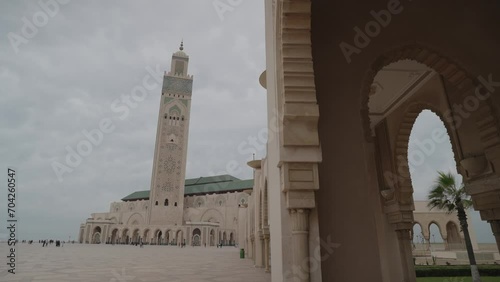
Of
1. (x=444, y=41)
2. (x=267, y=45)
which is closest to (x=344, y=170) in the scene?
(x=267, y=45)

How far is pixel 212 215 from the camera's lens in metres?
45.0

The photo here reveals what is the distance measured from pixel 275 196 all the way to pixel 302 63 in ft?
4.69

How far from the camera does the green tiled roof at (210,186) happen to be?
155 ft

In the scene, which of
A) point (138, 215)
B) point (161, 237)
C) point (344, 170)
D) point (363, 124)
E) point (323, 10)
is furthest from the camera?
point (138, 215)

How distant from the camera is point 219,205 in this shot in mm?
45562

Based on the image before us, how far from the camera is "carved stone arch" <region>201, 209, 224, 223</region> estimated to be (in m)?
44.3

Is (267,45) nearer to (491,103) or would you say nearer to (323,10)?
(323,10)

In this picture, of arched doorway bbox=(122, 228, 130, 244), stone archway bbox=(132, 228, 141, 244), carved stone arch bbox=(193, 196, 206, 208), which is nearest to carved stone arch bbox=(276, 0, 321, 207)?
stone archway bbox=(132, 228, 141, 244)

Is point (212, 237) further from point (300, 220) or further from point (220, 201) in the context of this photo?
point (300, 220)

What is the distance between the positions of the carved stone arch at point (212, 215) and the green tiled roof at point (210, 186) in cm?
360

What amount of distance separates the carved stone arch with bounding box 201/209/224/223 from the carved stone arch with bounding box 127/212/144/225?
357 inches

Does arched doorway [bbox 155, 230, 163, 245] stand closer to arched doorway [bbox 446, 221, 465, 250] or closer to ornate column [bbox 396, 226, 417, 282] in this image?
arched doorway [bbox 446, 221, 465, 250]

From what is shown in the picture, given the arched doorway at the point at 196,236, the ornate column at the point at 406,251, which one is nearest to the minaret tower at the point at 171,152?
the arched doorway at the point at 196,236

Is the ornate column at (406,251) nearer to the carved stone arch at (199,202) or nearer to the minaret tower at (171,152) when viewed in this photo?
the minaret tower at (171,152)
